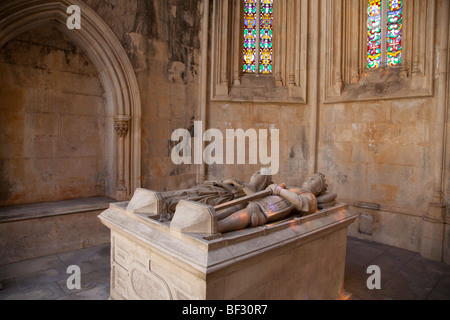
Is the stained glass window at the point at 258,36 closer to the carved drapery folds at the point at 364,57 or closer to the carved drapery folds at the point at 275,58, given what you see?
the carved drapery folds at the point at 275,58

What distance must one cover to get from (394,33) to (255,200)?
466cm

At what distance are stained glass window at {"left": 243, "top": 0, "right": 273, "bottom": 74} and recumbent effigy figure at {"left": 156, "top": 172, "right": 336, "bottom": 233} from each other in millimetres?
3924

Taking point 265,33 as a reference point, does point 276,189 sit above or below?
below

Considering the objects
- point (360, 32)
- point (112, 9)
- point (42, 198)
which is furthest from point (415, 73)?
point (42, 198)

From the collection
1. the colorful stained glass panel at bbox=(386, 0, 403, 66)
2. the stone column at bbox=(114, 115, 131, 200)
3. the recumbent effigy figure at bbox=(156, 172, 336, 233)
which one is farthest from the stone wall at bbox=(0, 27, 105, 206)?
the colorful stained glass panel at bbox=(386, 0, 403, 66)

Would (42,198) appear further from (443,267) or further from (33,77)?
(443,267)

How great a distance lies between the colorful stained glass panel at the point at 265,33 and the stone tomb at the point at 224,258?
14.2 ft

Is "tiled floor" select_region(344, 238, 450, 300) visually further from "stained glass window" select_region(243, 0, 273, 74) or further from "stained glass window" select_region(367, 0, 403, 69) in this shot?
"stained glass window" select_region(243, 0, 273, 74)

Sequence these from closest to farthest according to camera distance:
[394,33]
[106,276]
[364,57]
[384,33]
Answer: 1. [106,276]
2. [394,33]
3. [384,33]
4. [364,57]

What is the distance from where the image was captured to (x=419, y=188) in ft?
16.3

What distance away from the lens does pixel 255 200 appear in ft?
9.43

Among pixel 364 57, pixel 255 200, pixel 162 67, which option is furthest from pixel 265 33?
pixel 255 200

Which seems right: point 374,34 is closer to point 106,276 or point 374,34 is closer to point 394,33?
point 394,33

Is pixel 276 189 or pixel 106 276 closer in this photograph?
pixel 276 189
